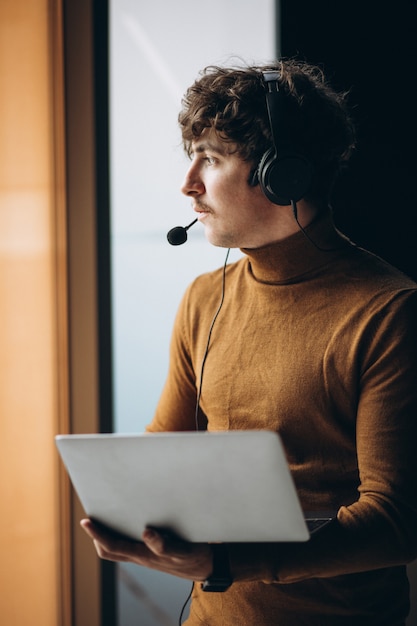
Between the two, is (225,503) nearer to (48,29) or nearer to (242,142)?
(242,142)

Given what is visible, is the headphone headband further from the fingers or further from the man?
the fingers

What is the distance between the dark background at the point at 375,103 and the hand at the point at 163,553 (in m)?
0.86

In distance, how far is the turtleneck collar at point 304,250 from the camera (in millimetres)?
1130

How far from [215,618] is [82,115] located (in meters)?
1.37

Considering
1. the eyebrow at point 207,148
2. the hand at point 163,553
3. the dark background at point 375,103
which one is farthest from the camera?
the dark background at point 375,103

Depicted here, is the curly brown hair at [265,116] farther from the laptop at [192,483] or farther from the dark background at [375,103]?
the laptop at [192,483]

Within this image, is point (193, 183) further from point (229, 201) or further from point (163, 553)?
point (163, 553)

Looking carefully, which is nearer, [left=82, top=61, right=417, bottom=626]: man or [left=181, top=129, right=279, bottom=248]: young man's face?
[left=82, top=61, right=417, bottom=626]: man

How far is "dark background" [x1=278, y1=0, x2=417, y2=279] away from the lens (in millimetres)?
1426

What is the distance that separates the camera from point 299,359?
1070 millimetres

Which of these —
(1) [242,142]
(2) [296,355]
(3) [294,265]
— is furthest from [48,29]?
(2) [296,355]

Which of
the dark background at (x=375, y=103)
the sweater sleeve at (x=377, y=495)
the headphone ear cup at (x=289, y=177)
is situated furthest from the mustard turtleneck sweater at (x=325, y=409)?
the dark background at (x=375, y=103)

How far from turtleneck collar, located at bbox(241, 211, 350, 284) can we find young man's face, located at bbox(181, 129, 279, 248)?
0.03 metres

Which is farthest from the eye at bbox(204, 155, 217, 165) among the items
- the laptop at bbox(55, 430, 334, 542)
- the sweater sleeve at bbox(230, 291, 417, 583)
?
the laptop at bbox(55, 430, 334, 542)
